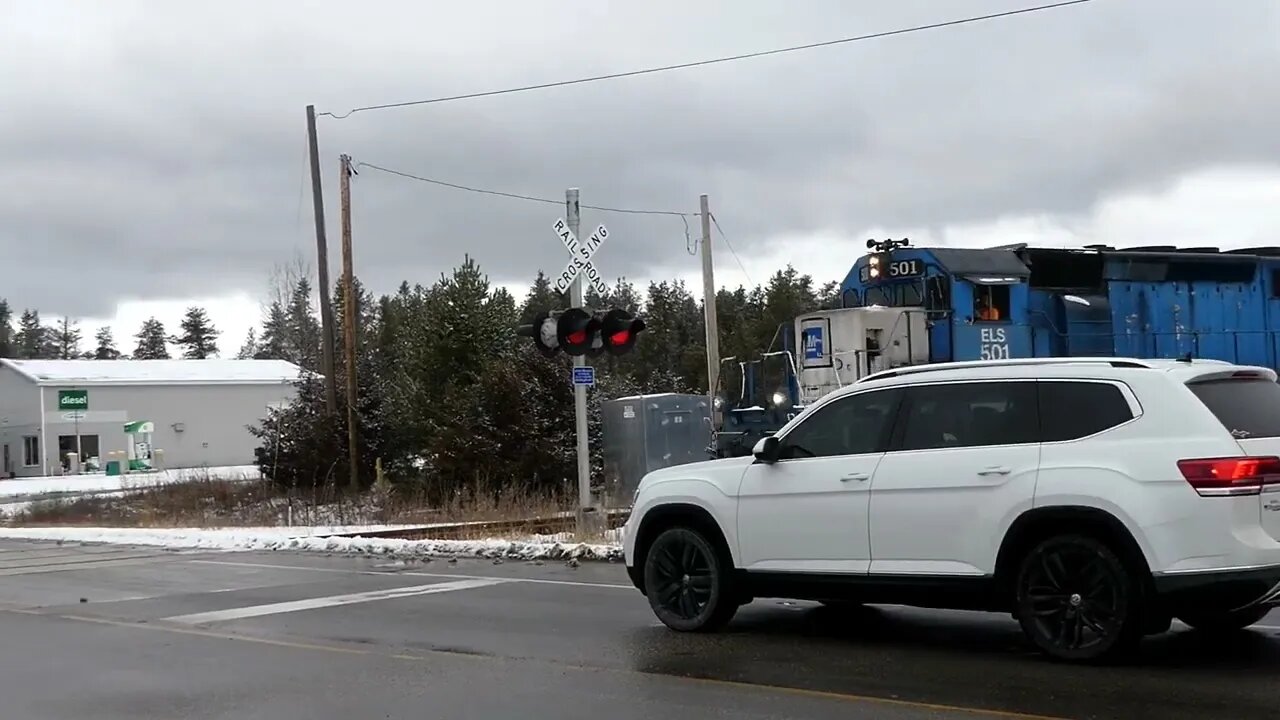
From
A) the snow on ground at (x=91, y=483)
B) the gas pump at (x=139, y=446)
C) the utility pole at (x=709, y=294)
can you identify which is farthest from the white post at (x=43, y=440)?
the utility pole at (x=709, y=294)

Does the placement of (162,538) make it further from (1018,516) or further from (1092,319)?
(1018,516)

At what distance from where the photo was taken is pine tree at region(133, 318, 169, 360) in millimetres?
152500

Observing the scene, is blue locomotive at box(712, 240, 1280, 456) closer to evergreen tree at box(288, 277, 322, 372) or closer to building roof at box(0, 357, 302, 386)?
building roof at box(0, 357, 302, 386)

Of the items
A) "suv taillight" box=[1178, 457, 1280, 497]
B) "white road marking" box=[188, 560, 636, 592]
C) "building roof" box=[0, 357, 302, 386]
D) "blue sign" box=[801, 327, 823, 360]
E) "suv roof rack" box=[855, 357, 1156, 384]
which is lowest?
"white road marking" box=[188, 560, 636, 592]

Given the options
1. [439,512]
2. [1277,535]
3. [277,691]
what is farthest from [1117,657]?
[439,512]

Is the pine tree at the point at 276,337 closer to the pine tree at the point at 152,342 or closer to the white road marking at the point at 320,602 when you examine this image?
the pine tree at the point at 152,342

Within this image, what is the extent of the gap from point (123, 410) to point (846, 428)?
65532 millimetres

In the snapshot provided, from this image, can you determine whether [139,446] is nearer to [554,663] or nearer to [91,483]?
[91,483]

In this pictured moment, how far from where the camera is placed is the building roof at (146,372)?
222ft

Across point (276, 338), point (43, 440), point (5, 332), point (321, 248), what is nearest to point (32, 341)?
point (5, 332)

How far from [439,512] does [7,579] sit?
924 cm

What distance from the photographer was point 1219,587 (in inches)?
298

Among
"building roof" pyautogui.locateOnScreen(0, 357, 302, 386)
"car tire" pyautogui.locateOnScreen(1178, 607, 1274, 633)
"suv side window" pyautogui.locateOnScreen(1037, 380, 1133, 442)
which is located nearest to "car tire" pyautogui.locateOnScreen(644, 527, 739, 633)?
"suv side window" pyautogui.locateOnScreen(1037, 380, 1133, 442)

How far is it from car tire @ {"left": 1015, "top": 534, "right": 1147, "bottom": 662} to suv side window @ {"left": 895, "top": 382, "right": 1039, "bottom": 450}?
2.58ft
